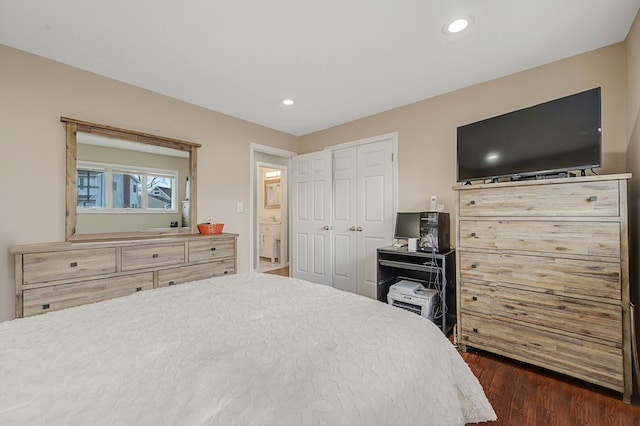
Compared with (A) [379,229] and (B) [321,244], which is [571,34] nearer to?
(A) [379,229]

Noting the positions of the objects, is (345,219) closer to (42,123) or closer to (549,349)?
(549,349)

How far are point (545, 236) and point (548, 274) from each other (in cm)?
27

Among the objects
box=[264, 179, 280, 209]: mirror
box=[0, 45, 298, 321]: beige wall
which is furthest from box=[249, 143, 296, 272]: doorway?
box=[0, 45, 298, 321]: beige wall

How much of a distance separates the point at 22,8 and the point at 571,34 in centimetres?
376

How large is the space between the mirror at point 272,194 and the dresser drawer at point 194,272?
133 inches

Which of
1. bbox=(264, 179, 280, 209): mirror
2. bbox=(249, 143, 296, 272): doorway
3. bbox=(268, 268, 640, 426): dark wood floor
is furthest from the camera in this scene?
bbox=(264, 179, 280, 209): mirror

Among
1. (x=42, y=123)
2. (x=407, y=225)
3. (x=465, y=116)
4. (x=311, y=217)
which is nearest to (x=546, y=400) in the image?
(x=407, y=225)

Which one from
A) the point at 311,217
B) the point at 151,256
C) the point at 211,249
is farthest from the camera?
the point at 311,217

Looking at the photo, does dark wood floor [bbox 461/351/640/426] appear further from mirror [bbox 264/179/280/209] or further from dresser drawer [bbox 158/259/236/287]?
mirror [bbox 264/179/280/209]

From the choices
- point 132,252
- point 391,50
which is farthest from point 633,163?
point 132,252

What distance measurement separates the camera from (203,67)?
243cm

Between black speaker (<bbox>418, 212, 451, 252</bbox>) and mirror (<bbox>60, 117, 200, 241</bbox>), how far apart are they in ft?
8.40

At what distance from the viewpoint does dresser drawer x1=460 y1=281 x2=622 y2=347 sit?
1737mm

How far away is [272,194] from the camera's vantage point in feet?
21.7
